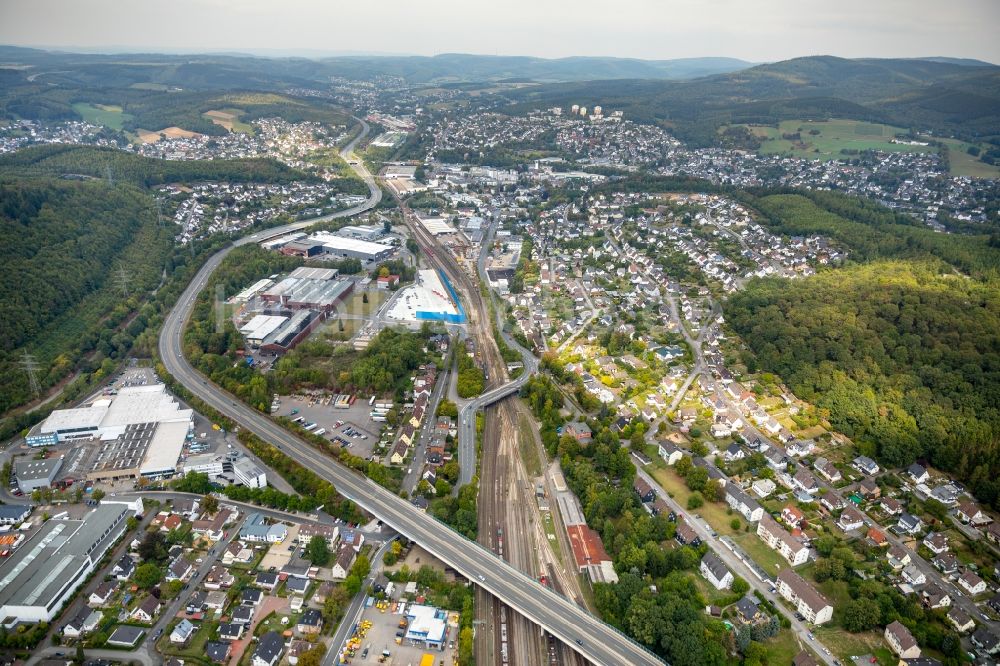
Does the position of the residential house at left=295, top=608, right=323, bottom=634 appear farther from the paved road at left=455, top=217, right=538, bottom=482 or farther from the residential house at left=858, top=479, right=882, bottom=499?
the residential house at left=858, top=479, right=882, bottom=499

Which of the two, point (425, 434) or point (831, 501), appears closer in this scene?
point (831, 501)

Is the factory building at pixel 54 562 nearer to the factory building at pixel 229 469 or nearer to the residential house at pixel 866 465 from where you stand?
the factory building at pixel 229 469

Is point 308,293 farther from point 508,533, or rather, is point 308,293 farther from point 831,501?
point 831,501

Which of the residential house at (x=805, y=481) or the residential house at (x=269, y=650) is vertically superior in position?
the residential house at (x=805, y=481)

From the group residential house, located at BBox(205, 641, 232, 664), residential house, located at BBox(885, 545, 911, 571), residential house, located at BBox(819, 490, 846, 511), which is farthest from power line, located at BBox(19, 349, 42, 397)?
residential house, located at BBox(885, 545, 911, 571)

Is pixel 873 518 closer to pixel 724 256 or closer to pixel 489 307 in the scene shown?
pixel 489 307

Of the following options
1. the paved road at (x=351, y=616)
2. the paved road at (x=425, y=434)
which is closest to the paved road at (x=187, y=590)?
the paved road at (x=351, y=616)

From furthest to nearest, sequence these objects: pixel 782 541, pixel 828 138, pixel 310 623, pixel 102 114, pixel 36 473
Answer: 1. pixel 102 114
2. pixel 828 138
3. pixel 36 473
4. pixel 782 541
5. pixel 310 623

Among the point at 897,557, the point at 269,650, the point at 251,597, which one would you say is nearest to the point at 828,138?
the point at 897,557
